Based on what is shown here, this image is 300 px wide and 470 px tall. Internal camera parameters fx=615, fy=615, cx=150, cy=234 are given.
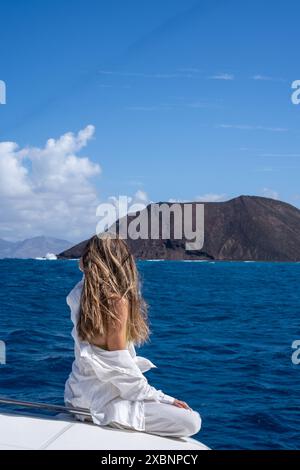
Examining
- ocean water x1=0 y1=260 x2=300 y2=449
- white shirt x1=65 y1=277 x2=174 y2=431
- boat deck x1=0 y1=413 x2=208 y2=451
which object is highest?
white shirt x1=65 y1=277 x2=174 y2=431

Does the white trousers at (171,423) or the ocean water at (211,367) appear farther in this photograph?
the ocean water at (211,367)

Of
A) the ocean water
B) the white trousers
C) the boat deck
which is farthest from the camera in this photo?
the ocean water

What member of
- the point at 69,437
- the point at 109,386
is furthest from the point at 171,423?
the point at 69,437

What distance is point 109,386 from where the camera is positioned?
4.06 meters

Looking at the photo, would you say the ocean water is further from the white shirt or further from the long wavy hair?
the long wavy hair

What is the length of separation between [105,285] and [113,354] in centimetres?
46

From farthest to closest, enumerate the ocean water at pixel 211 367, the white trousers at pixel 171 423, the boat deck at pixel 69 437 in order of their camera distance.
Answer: the ocean water at pixel 211 367 → the white trousers at pixel 171 423 → the boat deck at pixel 69 437

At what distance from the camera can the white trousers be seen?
3.97 meters

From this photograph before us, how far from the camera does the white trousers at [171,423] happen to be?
3.97 m

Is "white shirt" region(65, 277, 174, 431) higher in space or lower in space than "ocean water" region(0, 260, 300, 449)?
higher

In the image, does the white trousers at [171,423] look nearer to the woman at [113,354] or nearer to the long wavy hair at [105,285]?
the woman at [113,354]

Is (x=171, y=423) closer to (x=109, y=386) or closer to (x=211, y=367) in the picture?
(x=109, y=386)

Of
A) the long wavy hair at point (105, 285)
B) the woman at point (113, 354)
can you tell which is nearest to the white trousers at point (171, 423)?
the woman at point (113, 354)

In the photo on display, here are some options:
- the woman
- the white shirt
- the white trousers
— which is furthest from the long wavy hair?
the white trousers
